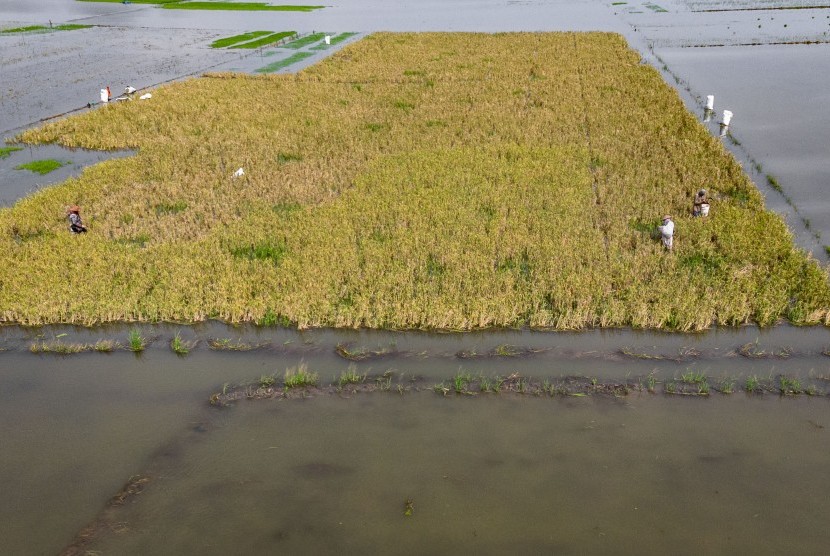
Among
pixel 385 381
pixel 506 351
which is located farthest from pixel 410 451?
pixel 506 351

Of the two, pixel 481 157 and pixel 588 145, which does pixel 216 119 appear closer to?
pixel 481 157

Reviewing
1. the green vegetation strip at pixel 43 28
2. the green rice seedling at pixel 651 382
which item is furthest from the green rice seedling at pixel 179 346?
the green vegetation strip at pixel 43 28

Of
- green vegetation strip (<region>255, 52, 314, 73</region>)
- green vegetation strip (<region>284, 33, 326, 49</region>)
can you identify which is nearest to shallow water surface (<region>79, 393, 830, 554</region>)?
green vegetation strip (<region>255, 52, 314, 73</region>)

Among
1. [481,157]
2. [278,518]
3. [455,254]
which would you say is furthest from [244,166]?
[278,518]

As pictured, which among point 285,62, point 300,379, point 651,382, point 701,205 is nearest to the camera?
point 651,382

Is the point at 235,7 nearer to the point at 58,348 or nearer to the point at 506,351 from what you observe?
the point at 58,348
